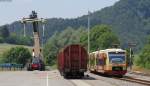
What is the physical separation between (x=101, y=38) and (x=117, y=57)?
8390 centimetres

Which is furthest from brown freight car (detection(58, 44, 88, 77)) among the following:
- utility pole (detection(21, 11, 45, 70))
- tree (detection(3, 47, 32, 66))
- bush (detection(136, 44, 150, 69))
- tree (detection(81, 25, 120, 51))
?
tree (detection(3, 47, 32, 66))

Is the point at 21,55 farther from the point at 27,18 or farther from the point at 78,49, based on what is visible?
the point at 78,49

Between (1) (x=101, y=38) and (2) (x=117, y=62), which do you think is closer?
(2) (x=117, y=62)

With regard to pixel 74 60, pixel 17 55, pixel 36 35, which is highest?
pixel 36 35

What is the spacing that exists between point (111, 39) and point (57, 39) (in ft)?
147

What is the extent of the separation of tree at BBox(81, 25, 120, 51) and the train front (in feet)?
241

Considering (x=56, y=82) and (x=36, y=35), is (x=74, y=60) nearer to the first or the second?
(x=56, y=82)

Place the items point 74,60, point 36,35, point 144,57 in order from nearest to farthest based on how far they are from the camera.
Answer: point 74,60
point 36,35
point 144,57

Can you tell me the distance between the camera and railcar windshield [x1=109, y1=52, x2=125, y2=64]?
5150cm

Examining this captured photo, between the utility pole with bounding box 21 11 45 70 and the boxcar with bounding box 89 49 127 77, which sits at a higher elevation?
the utility pole with bounding box 21 11 45 70

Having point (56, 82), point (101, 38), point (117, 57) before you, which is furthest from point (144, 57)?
point (56, 82)

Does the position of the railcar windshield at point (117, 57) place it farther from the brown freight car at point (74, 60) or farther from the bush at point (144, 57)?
the bush at point (144, 57)

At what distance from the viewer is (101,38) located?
135625 millimetres

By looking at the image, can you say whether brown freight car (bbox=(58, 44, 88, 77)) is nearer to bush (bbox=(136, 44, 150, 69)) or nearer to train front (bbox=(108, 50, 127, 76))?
train front (bbox=(108, 50, 127, 76))
